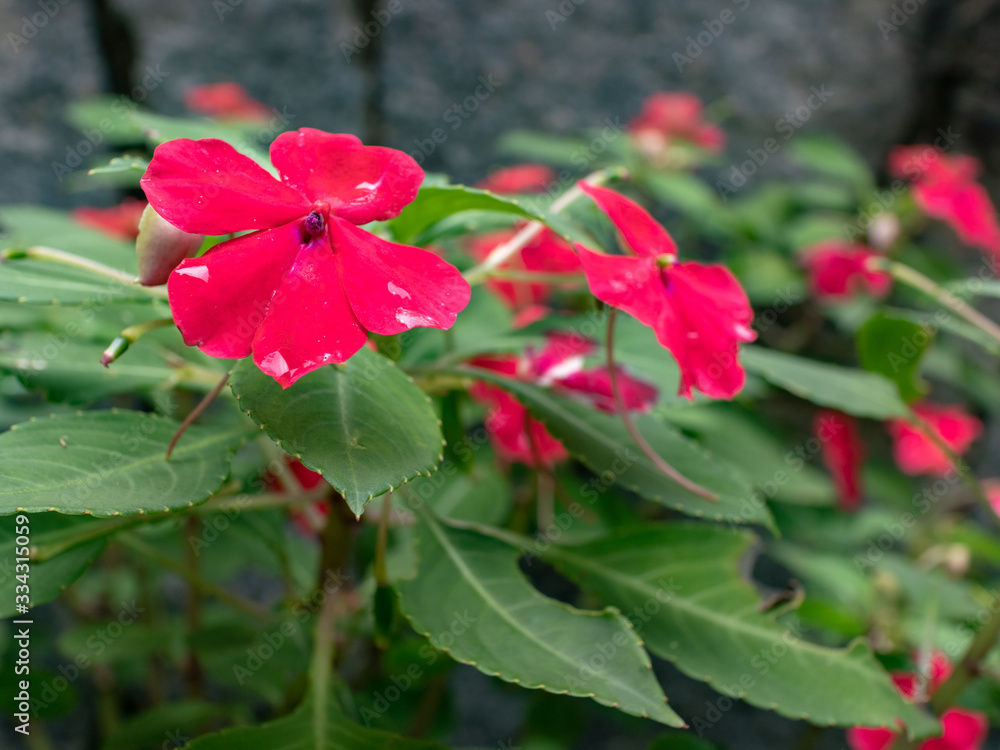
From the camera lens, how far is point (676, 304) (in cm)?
47

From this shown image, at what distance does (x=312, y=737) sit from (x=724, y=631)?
1.00 ft

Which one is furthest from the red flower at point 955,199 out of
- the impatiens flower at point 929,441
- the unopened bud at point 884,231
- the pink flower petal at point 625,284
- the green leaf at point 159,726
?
the green leaf at point 159,726

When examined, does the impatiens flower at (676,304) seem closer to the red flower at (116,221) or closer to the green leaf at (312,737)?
the green leaf at (312,737)

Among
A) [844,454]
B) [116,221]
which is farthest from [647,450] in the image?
[116,221]

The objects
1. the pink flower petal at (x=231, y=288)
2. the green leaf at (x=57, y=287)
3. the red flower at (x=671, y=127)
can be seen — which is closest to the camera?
the pink flower petal at (x=231, y=288)

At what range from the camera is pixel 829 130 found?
172 centimetres

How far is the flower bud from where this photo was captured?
0.41m

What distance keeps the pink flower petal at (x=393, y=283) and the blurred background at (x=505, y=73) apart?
97 cm

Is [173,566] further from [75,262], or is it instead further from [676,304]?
[676,304]

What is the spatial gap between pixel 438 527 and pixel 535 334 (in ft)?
0.65

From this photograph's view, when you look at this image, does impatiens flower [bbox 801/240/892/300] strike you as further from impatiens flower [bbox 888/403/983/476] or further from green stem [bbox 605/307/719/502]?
green stem [bbox 605/307/719/502]

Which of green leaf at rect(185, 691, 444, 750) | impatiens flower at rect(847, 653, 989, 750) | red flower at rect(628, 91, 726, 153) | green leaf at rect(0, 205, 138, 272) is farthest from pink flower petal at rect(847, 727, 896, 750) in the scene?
red flower at rect(628, 91, 726, 153)

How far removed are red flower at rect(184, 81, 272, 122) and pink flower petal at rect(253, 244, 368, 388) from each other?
1019 mm

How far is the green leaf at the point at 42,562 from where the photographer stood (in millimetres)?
468
